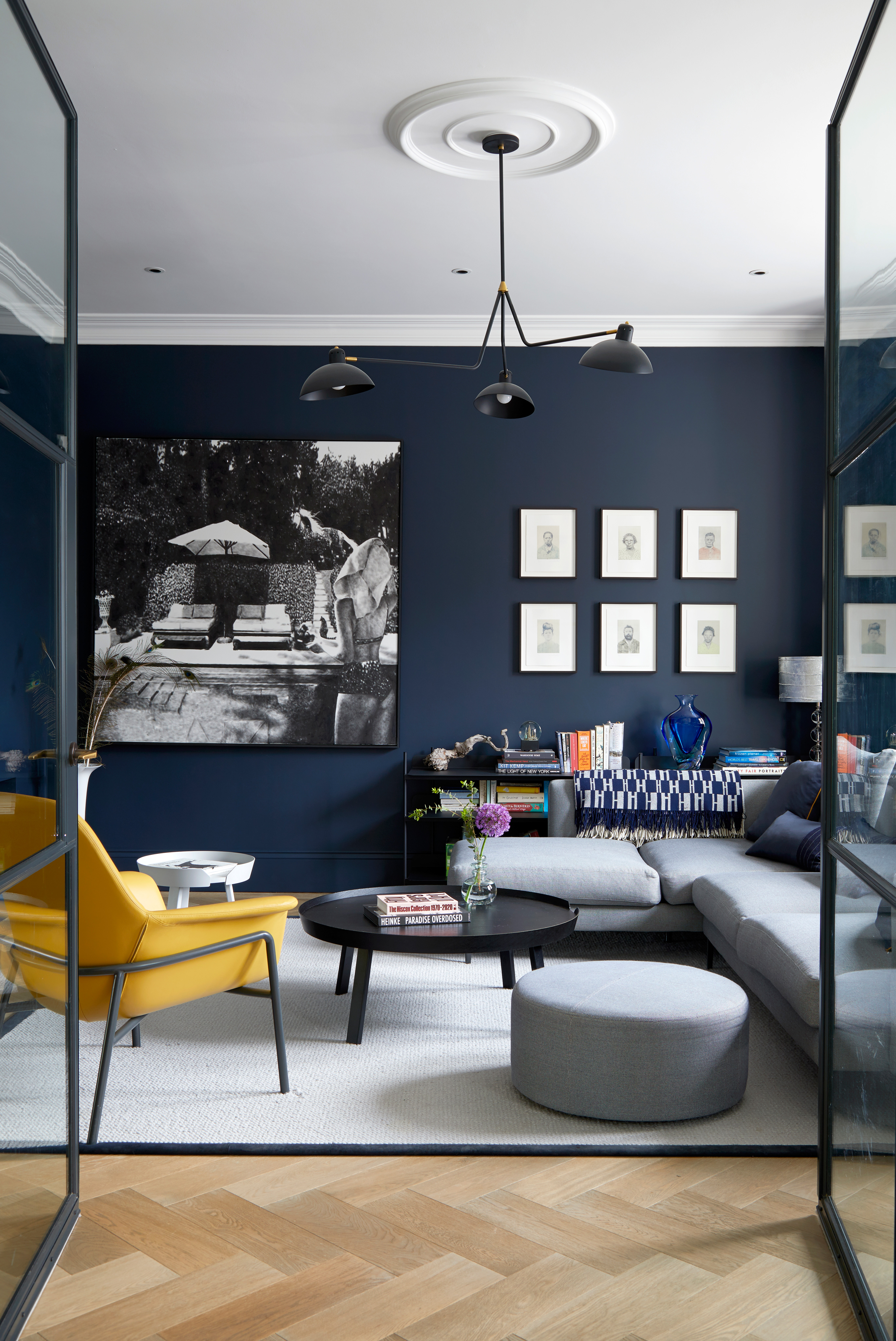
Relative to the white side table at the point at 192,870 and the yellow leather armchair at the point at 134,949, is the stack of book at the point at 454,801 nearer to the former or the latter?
the white side table at the point at 192,870

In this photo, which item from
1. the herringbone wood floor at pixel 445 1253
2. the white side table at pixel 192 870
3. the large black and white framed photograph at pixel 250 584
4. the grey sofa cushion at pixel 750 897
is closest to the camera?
the herringbone wood floor at pixel 445 1253

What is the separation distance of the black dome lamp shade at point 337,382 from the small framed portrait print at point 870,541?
5.95 ft

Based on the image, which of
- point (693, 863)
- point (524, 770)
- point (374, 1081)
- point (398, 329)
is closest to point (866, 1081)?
point (374, 1081)

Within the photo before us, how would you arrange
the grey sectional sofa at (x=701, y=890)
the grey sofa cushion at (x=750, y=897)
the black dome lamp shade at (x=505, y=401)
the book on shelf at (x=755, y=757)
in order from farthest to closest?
the book on shelf at (x=755, y=757)
the black dome lamp shade at (x=505, y=401)
the grey sofa cushion at (x=750, y=897)
the grey sectional sofa at (x=701, y=890)

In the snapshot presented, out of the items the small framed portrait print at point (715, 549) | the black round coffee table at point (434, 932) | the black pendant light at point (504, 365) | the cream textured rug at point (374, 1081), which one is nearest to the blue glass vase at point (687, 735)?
the small framed portrait print at point (715, 549)

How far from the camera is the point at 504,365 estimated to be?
3.84 m

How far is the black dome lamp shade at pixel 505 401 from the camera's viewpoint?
12.2ft

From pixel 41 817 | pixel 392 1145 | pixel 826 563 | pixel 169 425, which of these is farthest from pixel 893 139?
pixel 169 425

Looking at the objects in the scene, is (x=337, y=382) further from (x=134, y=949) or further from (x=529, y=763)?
(x=529, y=763)

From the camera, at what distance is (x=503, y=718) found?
18.5 ft

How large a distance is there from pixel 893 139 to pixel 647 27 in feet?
4.80

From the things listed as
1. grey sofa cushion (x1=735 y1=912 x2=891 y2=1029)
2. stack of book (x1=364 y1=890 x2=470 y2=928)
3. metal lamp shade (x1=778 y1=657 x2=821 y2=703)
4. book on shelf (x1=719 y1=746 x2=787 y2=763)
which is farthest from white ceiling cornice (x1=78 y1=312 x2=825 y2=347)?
grey sofa cushion (x1=735 y1=912 x2=891 y2=1029)

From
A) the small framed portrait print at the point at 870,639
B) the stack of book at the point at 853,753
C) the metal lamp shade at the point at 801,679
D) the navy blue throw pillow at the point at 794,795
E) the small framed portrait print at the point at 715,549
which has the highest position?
the small framed portrait print at the point at 715,549

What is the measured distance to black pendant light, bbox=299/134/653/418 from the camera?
130 inches
